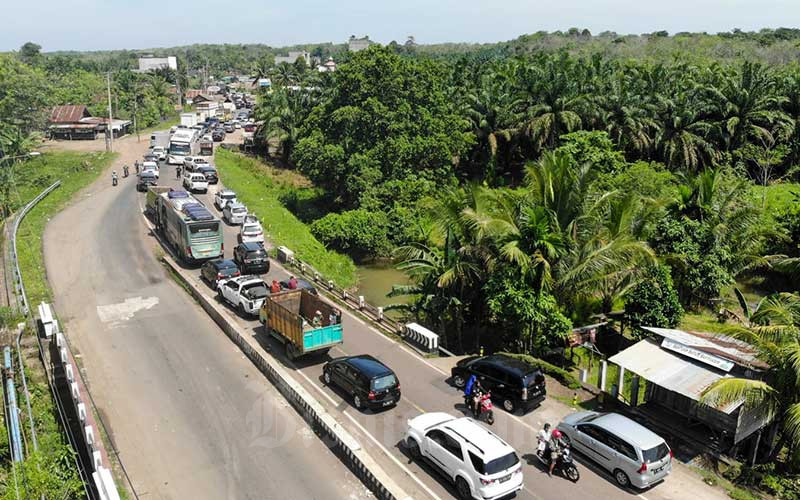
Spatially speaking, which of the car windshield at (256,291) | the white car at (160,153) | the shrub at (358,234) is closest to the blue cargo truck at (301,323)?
the car windshield at (256,291)

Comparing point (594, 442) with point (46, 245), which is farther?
point (46, 245)

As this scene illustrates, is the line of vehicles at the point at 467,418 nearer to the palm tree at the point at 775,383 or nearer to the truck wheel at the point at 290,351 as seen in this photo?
the truck wheel at the point at 290,351

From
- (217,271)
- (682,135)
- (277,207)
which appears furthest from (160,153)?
(682,135)

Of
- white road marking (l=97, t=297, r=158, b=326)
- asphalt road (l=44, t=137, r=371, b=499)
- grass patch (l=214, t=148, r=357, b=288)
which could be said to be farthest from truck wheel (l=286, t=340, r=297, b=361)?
grass patch (l=214, t=148, r=357, b=288)

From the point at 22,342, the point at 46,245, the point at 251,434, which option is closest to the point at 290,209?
the point at 46,245

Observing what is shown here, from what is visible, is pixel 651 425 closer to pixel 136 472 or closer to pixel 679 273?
pixel 679 273

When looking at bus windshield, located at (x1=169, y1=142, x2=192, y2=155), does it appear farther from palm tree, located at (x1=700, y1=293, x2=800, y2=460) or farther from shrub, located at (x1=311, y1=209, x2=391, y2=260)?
palm tree, located at (x1=700, y1=293, x2=800, y2=460)

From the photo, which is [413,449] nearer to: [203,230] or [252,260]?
[252,260]
